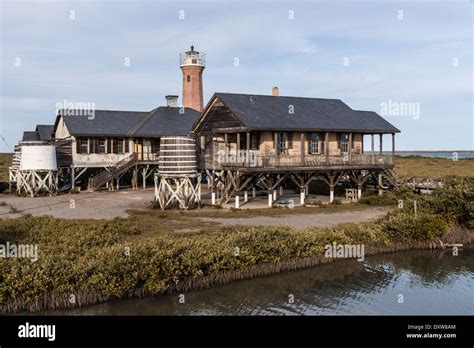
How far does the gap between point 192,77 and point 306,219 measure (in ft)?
99.1

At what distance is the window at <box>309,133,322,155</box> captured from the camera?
3431cm

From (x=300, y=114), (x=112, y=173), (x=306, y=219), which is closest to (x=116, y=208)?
(x=112, y=173)

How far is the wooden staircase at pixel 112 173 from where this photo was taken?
135 feet

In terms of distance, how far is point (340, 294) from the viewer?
17266mm

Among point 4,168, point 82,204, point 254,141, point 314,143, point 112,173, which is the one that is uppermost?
point 254,141

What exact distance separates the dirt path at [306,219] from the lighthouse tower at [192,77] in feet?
89.2

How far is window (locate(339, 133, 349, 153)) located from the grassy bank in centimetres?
1045

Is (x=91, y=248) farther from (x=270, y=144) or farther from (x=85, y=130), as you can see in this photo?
(x=85, y=130)

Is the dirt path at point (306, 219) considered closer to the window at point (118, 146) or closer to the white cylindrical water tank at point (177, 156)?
the white cylindrical water tank at point (177, 156)

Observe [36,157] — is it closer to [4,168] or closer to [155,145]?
[155,145]

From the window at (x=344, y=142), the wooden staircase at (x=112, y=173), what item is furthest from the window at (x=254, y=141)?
the wooden staircase at (x=112, y=173)

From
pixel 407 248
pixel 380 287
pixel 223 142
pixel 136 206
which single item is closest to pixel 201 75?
pixel 223 142

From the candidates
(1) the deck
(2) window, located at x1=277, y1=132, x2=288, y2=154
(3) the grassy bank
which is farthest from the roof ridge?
(3) the grassy bank

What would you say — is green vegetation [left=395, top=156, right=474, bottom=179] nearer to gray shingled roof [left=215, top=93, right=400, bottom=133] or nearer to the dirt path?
gray shingled roof [left=215, top=93, right=400, bottom=133]
